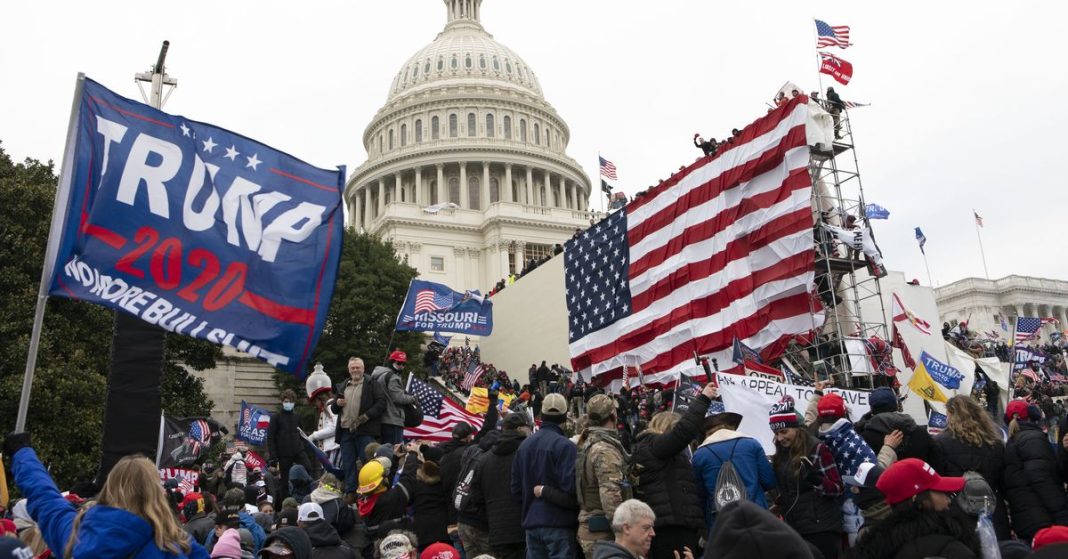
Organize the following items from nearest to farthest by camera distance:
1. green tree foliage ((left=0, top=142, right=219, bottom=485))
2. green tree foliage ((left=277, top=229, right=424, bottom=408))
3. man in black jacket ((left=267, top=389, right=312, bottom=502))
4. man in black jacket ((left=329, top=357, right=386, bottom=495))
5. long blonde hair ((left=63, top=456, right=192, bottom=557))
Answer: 1. long blonde hair ((left=63, top=456, right=192, bottom=557))
2. man in black jacket ((left=329, top=357, right=386, bottom=495))
3. man in black jacket ((left=267, top=389, right=312, bottom=502))
4. green tree foliage ((left=0, top=142, right=219, bottom=485))
5. green tree foliage ((left=277, top=229, right=424, bottom=408))

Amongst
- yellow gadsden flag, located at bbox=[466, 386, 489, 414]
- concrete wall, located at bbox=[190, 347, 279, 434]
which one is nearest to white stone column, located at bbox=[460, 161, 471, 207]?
concrete wall, located at bbox=[190, 347, 279, 434]

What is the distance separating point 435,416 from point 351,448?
2.61 metres

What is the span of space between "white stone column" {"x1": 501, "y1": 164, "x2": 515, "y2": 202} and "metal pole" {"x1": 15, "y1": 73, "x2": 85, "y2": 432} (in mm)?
71145

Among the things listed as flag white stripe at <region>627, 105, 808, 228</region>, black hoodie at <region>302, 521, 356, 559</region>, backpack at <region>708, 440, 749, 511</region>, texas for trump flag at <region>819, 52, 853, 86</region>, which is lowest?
black hoodie at <region>302, 521, 356, 559</region>

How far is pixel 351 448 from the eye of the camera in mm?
10609

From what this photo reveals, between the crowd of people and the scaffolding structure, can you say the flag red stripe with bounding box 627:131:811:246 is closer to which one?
the scaffolding structure

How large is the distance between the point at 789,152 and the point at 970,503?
14993 mm

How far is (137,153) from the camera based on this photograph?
19.3 feet

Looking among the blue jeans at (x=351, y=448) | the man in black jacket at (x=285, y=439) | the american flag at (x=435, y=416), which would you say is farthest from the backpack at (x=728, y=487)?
the man in black jacket at (x=285, y=439)

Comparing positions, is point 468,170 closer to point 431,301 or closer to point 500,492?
point 431,301

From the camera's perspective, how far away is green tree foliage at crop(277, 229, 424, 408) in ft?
124

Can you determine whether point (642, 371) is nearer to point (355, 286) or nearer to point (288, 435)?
point (288, 435)

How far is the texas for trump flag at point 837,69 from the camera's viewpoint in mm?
21314

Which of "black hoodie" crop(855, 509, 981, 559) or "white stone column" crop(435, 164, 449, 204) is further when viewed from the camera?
"white stone column" crop(435, 164, 449, 204)
